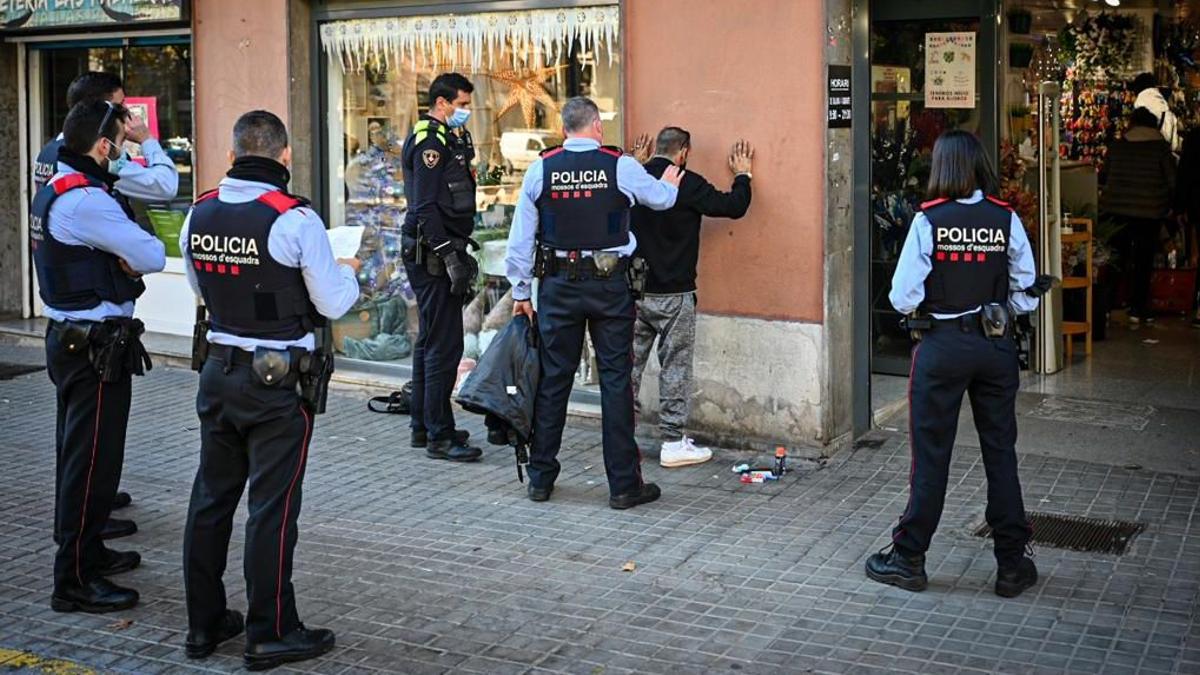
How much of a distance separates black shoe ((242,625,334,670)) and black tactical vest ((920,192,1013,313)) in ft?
9.18

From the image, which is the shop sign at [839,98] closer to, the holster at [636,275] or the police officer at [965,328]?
the holster at [636,275]

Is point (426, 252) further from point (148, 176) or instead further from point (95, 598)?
point (95, 598)

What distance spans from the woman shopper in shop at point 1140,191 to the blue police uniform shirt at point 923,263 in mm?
7289

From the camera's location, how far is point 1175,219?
13.7 metres

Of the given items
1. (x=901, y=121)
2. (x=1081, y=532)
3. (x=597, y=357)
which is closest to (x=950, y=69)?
(x=901, y=121)

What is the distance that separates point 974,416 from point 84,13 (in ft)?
27.4

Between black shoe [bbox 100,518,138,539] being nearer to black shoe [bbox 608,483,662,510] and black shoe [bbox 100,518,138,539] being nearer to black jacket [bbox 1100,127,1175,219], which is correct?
black shoe [bbox 608,483,662,510]

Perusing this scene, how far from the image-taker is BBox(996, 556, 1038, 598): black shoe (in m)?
6.34

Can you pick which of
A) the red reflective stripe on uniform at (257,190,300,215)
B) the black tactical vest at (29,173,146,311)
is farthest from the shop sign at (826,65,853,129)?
the black tactical vest at (29,173,146,311)

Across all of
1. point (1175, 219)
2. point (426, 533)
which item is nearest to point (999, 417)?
point (426, 533)

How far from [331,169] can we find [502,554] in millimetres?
4957

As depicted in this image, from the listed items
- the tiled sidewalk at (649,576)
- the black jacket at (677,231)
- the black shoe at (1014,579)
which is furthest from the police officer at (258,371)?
the black jacket at (677,231)

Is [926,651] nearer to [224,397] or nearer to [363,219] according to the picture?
[224,397]

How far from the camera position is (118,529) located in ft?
24.3
